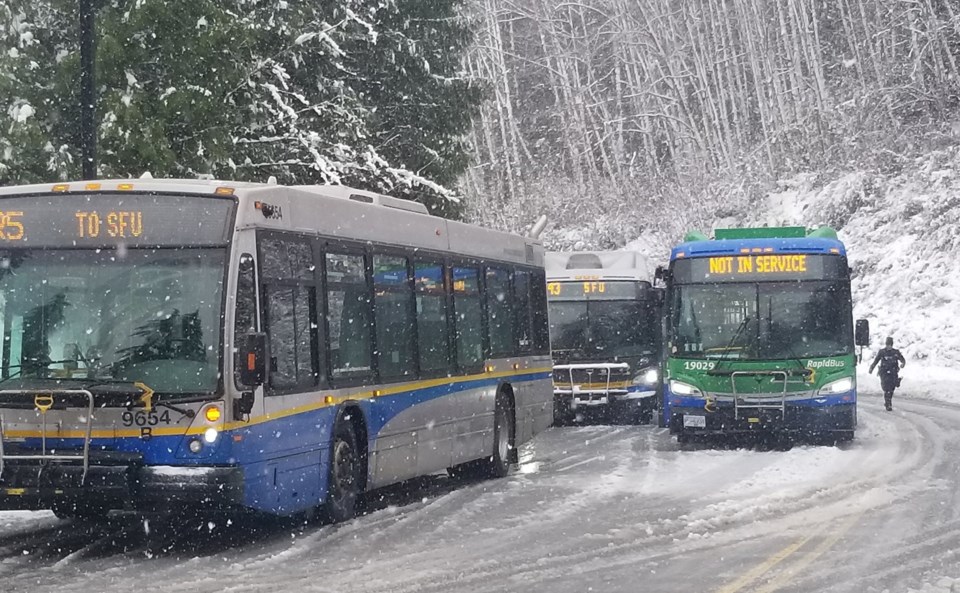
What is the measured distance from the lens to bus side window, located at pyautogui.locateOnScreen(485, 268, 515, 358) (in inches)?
692

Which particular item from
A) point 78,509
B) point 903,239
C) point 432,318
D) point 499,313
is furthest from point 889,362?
point 78,509

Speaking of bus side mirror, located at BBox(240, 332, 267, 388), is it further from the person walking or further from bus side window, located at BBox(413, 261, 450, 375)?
the person walking

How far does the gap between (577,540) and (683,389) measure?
9.20 m

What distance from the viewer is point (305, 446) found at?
12156 mm

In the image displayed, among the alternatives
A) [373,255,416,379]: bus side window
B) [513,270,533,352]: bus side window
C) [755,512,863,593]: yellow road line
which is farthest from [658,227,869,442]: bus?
[755,512,863,593]: yellow road line

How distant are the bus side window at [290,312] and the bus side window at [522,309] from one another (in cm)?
639

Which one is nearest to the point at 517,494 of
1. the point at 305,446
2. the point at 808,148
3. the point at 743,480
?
the point at 743,480

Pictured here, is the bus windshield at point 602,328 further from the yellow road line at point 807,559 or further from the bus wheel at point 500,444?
the yellow road line at point 807,559

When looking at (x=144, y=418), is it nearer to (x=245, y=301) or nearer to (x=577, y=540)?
(x=245, y=301)

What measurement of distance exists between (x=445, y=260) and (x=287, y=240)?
4197mm

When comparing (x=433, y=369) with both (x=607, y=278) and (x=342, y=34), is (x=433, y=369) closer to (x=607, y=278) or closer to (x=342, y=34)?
(x=607, y=278)

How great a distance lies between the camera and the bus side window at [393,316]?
14.1 m

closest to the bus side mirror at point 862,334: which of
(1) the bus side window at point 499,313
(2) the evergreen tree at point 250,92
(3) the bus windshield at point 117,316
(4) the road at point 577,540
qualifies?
(4) the road at point 577,540

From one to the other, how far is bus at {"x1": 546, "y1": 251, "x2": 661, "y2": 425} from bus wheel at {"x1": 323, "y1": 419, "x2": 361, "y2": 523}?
12812 mm
